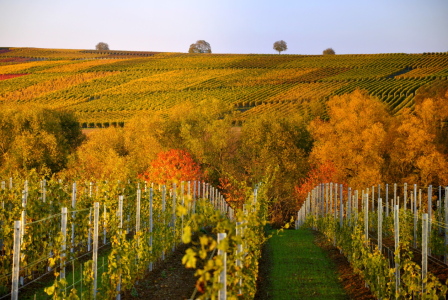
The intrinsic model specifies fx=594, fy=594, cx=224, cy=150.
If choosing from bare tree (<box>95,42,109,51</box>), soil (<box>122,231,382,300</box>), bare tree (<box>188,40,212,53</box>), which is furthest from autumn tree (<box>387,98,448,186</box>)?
bare tree (<box>95,42,109,51</box>)

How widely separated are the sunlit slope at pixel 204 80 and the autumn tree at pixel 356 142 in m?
15.5

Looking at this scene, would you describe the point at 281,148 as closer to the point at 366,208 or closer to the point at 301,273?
the point at 301,273

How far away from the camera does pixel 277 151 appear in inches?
1998

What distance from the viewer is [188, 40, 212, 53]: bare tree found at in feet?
523

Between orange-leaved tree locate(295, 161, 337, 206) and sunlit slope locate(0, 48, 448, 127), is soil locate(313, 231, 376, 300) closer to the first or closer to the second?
orange-leaved tree locate(295, 161, 337, 206)

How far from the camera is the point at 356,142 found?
44.4m

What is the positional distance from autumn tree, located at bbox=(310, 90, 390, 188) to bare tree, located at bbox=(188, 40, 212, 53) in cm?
11257

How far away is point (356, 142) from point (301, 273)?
3121 centimetres

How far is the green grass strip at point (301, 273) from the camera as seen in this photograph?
12227 millimetres

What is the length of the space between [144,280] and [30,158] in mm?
34218

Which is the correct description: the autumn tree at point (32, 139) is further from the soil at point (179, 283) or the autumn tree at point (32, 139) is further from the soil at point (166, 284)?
the soil at point (166, 284)

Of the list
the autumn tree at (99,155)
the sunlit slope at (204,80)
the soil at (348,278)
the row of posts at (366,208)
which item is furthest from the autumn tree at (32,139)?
the soil at (348,278)

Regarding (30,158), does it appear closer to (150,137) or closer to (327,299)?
(150,137)

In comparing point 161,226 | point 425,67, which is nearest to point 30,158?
point 161,226
